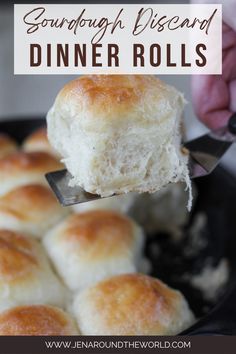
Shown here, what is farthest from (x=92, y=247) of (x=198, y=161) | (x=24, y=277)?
(x=198, y=161)

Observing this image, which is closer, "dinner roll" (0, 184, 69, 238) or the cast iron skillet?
"dinner roll" (0, 184, 69, 238)

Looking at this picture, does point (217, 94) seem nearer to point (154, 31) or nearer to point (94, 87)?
point (154, 31)

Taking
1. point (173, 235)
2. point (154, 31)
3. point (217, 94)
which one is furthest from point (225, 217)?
point (154, 31)

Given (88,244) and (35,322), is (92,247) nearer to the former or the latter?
(88,244)

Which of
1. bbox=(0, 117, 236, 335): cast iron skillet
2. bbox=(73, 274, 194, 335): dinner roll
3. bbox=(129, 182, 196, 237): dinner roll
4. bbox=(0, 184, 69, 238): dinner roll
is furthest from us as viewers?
bbox=(129, 182, 196, 237): dinner roll

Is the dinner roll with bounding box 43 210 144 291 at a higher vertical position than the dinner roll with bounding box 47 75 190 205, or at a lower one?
lower

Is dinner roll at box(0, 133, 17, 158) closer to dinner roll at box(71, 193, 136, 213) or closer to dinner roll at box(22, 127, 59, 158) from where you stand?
dinner roll at box(22, 127, 59, 158)

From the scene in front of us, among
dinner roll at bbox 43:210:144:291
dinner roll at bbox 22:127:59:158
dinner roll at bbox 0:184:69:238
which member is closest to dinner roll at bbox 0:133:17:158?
dinner roll at bbox 22:127:59:158
